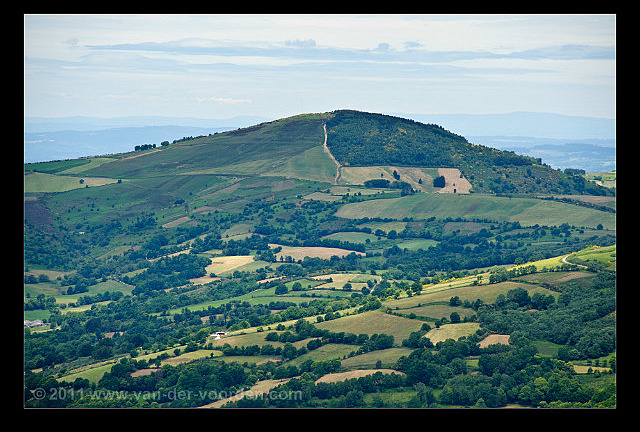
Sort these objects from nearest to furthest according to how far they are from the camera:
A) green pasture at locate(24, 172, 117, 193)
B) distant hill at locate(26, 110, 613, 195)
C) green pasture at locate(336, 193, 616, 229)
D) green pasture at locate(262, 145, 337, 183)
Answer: green pasture at locate(336, 193, 616, 229), green pasture at locate(24, 172, 117, 193), green pasture at locate(262, 145, 337, 183), distant hill at locate(26, 110, 613, 195)

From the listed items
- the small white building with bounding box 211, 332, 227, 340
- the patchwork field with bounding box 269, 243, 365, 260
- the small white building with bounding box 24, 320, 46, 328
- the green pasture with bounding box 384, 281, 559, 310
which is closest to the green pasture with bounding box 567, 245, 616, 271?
the green pasture with bounding box 384, 281, 559, 310

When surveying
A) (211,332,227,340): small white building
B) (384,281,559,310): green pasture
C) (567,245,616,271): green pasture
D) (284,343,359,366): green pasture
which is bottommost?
(211,332,227,340): small white building

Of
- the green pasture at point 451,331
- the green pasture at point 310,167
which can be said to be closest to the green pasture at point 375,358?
the green pasture at point 451,331

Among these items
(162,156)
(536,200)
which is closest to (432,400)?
(536,200)

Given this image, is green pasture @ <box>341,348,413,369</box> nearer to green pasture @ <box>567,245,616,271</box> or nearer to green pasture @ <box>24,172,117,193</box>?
green pasture @ <box>567,245,616,271</box>

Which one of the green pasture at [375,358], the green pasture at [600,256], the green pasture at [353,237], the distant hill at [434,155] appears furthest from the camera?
the distant hill at [434,155]

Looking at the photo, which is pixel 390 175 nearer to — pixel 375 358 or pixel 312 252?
pixel 312 252

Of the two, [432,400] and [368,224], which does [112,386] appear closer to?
[432,400]

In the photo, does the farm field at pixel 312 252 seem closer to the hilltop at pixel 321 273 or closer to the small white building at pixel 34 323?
the hilltop at pixel 321 273

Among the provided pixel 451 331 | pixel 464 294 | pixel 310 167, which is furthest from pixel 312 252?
pixel 451 331
